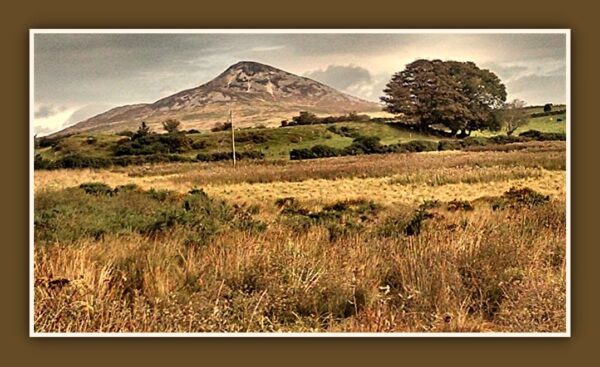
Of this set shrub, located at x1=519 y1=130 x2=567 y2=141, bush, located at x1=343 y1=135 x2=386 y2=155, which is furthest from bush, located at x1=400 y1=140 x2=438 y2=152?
shrub, located at x1=519 y1=130 x2=567 y2=141

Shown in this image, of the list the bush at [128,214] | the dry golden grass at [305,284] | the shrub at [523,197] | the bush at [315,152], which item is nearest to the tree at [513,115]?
the shrub at [523,197]

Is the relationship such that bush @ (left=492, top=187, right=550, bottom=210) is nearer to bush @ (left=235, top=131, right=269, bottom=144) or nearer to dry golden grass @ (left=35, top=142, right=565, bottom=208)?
dry golden grass @ (left=35, top=142, right=565, bottom=208)

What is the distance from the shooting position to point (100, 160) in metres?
5.50

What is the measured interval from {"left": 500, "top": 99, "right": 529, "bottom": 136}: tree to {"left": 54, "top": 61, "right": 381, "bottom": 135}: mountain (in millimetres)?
821

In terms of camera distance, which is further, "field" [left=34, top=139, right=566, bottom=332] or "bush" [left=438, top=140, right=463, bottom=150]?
"bush" [left=438, top=140, right=463, bottom=150]

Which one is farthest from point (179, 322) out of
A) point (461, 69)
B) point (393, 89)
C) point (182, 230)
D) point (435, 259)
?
point (461, 69)

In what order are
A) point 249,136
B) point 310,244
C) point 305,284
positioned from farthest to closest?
1. point 249,136
2. point 310,244
3. point 305,284

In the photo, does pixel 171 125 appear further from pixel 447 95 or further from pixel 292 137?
pixel 447 95

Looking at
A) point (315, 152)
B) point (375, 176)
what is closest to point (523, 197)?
point (375, 176)

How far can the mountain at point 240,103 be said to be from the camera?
546 cm

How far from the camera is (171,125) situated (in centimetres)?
556

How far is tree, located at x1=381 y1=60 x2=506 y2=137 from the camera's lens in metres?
5.55

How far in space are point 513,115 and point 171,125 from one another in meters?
2.15
